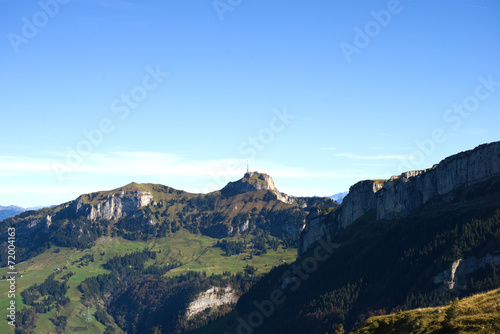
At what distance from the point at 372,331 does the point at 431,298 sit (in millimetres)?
144985

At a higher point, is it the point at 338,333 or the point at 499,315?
the point at 499,315

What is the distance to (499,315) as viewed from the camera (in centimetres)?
5575

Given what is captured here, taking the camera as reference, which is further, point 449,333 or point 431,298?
point 431,298

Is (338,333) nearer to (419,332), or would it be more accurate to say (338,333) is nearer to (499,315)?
(419,332)

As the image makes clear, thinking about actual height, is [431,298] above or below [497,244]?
below

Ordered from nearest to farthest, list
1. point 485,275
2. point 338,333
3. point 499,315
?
point 499,315
point 338,333
point 485,275

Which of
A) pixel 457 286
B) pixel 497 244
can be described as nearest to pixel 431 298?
pixel 457 286

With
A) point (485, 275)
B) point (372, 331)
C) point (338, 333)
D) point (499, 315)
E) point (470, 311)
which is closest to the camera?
→ point (499, 315)

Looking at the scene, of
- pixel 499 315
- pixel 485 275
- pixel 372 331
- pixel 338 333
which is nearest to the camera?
pixel 499 315

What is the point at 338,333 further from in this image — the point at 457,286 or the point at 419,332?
the point at 457,286

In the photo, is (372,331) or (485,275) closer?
(372,331)

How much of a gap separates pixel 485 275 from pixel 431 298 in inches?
915

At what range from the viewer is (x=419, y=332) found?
61.2 m

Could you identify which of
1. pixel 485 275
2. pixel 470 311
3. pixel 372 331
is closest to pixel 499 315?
pixel 470 311
